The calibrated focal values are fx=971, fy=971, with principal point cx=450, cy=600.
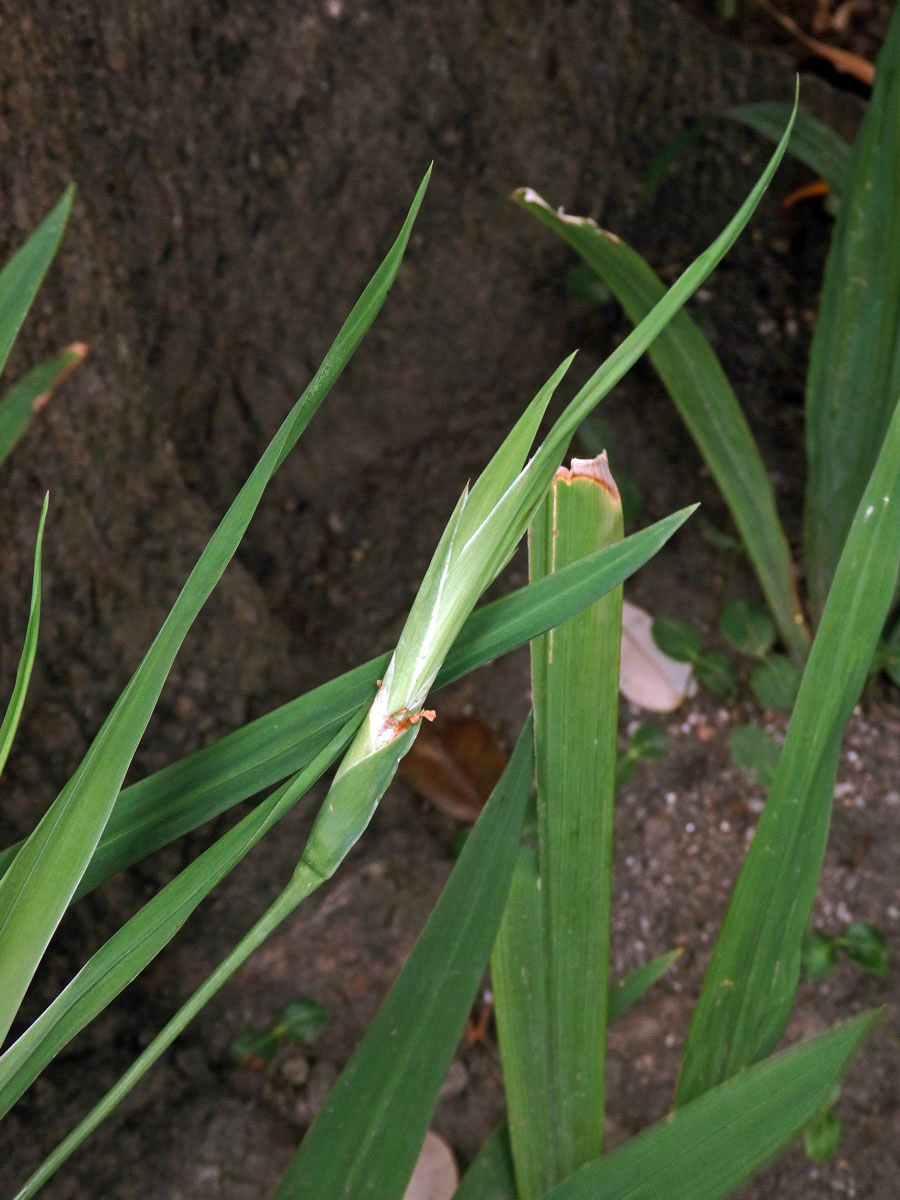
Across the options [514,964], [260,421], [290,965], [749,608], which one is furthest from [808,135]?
[290,965]

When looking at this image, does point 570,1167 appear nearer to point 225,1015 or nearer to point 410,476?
point 225,1015

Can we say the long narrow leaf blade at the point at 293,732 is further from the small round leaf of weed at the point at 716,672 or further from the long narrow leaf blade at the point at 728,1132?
the small round leaf of weed at the point at 716,672

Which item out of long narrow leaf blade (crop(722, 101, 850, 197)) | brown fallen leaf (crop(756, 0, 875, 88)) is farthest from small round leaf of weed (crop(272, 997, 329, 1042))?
brown fallen leaf (crop(756, 0, 875, 88))

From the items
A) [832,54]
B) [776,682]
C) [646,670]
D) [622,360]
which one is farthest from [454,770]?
[832,54]

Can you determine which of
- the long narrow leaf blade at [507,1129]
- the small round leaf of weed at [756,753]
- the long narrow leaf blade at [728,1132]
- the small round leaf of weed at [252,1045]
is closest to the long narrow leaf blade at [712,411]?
the small round leaf of weed at [756,753]

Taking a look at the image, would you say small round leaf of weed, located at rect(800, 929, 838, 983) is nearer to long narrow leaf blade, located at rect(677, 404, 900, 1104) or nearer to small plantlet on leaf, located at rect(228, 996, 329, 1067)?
long narrow leaf blade, located at rect(677, 404, 900, 1104)

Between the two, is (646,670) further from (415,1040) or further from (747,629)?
(415,1040)

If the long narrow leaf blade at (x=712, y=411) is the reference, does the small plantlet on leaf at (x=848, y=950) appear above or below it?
below
